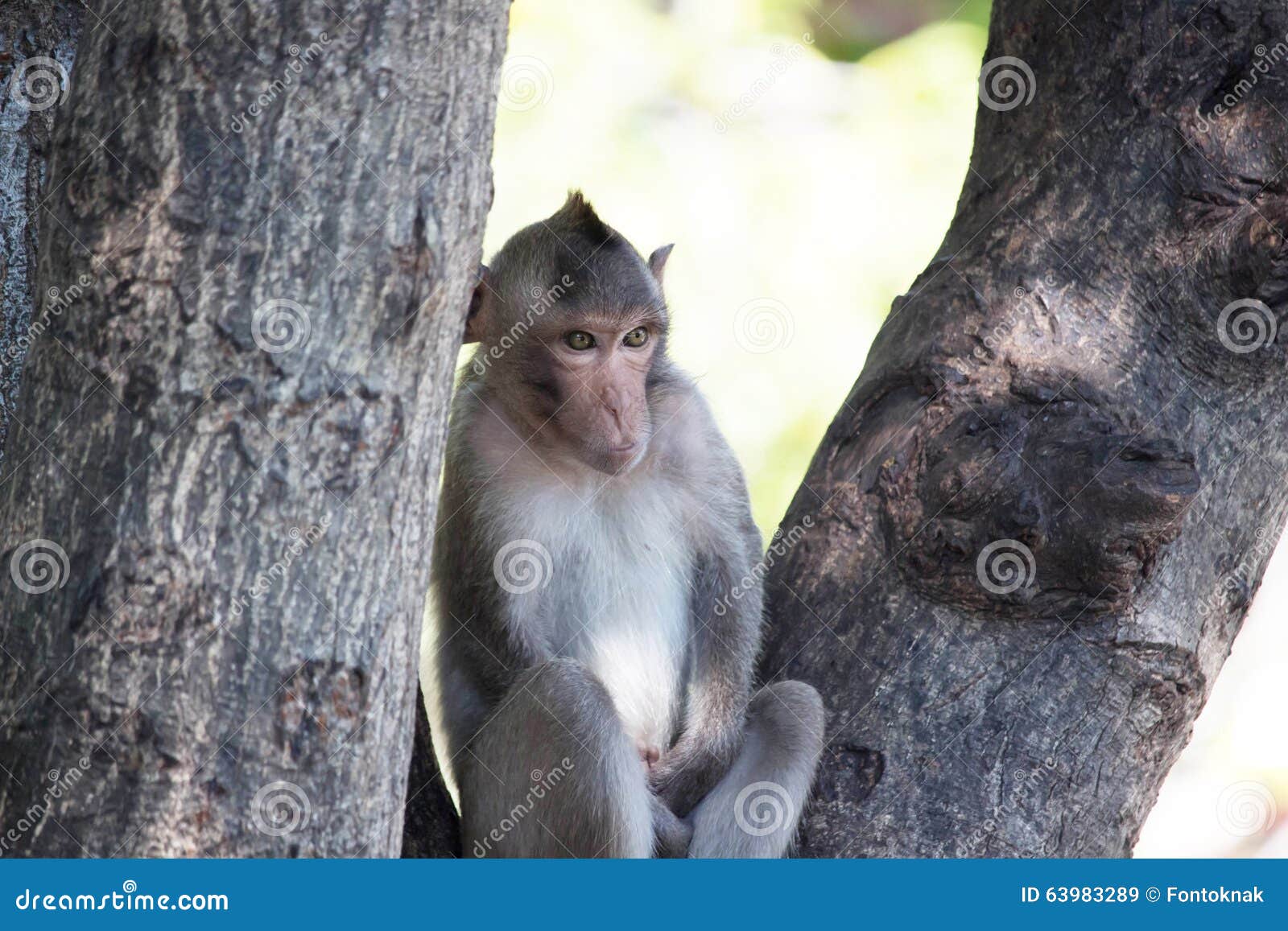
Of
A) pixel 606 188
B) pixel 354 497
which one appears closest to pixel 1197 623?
pixel 354 497

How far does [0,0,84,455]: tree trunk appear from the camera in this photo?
11.4ft

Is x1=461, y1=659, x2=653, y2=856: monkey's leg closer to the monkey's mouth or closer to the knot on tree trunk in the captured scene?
the monkey's mouth

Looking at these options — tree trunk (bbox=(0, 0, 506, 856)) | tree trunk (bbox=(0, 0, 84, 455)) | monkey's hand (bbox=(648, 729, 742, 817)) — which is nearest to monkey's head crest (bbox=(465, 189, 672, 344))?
tree trunk (bbox=(0, 0, 84, 455))

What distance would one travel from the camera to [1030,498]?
3.53 meters

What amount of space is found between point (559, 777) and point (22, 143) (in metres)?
2.18

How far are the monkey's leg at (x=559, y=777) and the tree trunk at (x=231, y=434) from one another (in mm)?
1247

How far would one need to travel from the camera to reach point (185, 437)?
2.31 metres

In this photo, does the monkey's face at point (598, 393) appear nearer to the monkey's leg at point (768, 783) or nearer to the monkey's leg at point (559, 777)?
the monkey's leg at point (559, 777)

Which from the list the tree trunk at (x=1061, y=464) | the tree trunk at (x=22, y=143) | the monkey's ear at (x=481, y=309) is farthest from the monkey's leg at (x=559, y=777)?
the tree trunk at (x=22, y=143)

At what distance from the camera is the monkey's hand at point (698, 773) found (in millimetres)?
4094

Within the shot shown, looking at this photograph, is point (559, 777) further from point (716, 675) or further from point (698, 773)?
point (716, 675)

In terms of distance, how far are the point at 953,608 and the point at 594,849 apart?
1157 mm

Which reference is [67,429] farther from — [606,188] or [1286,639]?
[1286,639]

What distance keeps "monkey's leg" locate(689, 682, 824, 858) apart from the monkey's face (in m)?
0.84
